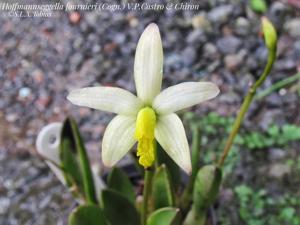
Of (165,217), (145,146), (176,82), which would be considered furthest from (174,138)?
(176,82)

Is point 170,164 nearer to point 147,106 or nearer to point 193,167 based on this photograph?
point 193,167

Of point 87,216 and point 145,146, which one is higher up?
point 145,146

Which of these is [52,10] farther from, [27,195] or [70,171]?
[70,171]

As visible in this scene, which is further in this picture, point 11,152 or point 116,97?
point 11,152

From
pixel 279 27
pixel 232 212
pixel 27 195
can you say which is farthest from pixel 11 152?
pixel 279 27

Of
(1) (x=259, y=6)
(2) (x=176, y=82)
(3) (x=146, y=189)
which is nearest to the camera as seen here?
(3) (x=146, y=189)

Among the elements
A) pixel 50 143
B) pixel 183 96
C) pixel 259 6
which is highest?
pixel 259 6

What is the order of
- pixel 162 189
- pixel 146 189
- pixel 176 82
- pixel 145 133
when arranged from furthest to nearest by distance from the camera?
pixel 176 82 < pixel 162 189 < pixel 146 189 < pixel 145 133
